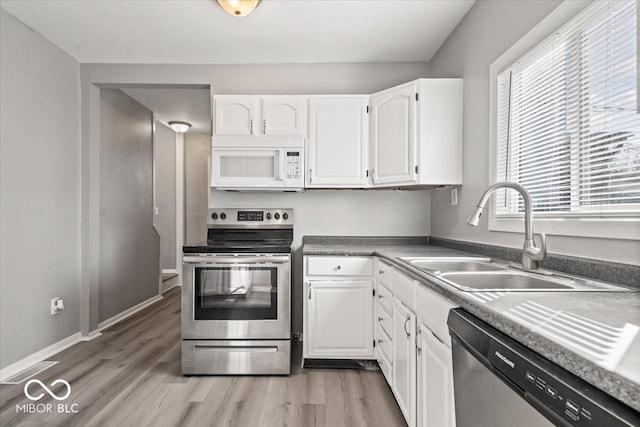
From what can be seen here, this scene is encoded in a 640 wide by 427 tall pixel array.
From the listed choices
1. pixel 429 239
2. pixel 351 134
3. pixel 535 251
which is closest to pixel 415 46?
pixel 351 134

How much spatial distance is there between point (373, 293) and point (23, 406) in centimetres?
219

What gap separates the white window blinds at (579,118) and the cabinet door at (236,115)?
70.0 inches

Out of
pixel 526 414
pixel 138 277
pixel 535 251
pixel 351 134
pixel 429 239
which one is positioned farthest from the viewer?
pixel 138 277

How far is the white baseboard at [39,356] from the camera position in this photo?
2.37m

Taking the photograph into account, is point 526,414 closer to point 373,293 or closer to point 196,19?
point 373,293

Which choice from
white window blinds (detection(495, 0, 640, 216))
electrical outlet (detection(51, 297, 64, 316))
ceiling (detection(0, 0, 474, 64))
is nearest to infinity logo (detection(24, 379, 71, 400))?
electrical outlet (detection(51, 297, 64, 316))

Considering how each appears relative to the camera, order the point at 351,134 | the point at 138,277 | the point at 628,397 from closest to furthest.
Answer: the point at 628,397 → the point at 351,134 → the point at 138,277

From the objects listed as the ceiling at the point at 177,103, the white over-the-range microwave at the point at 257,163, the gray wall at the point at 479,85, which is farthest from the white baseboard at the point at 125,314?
the gray wall at the point at 479,85

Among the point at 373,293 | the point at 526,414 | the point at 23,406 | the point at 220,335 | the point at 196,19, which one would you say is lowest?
the point at 23,406

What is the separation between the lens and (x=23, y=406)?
202 cm

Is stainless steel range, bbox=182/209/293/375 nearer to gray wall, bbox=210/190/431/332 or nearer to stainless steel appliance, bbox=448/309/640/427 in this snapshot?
gray wall, bbox=210/190/431/332

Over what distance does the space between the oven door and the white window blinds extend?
1539mm

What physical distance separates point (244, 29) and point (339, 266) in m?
1.86

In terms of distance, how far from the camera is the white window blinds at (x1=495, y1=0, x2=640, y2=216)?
3.93 feet
